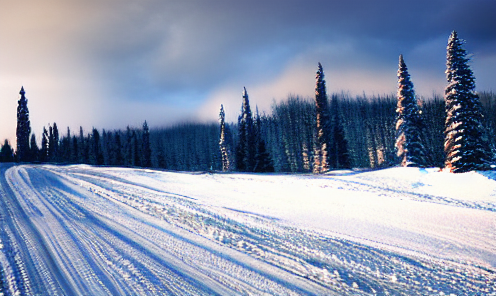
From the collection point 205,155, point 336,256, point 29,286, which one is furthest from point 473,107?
point 205,155

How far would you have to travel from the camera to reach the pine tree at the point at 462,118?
1636 centimetres

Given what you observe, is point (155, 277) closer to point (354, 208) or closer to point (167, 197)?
point (167, 197)

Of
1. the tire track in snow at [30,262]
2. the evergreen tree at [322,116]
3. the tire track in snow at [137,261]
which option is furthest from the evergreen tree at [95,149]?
the tire track in snow at [137,261]

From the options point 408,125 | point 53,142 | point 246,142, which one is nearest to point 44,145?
point 53,142

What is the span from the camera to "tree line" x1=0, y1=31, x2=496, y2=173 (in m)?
17.8

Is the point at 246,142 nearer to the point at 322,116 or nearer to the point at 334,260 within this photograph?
the point at 322,116

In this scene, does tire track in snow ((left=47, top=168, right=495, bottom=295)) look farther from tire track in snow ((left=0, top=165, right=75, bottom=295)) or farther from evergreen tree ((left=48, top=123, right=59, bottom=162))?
evergreen tree ((left=48, top=123, right=59, bottom=162))

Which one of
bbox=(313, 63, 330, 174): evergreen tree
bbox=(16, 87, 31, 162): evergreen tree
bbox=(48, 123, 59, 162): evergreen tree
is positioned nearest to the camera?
bbox=(313, 63, 330, 174): evergreen tree

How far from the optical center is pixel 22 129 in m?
62.0

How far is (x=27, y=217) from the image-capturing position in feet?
19.8

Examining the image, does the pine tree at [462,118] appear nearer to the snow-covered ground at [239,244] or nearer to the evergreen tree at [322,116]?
the snow-covered ground at [239,244]

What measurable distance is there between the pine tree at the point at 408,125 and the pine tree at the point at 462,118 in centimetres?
629

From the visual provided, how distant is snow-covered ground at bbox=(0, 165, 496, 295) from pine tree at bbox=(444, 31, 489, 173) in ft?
29.1

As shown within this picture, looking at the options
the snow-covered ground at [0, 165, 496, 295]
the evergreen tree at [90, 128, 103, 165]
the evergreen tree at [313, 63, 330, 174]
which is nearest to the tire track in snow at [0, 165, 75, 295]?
the snow-covered ground at [0, 165, 496, 295]
